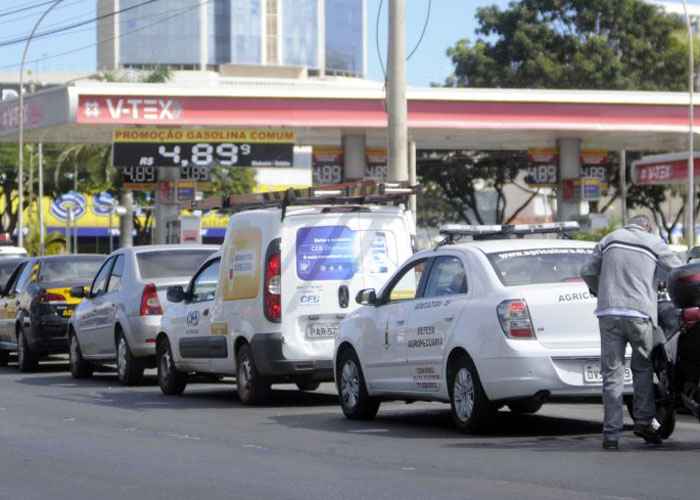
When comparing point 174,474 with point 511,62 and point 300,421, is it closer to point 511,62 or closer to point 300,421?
point 300,421

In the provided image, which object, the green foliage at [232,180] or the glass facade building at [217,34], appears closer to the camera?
the green foliage at [232,180]

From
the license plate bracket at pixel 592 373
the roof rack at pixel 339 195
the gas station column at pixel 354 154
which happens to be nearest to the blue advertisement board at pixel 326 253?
the roof rack at pixel 339 195

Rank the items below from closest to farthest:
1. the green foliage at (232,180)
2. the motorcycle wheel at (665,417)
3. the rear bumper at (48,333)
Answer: the motorcycle wheel at (665,417) → the rear bumper at (48,333) → the green foliage at (232,180)

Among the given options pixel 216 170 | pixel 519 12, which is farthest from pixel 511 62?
pixel 216 170

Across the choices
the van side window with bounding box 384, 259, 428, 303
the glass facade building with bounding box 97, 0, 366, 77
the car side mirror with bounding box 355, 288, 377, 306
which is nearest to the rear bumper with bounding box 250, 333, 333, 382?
the van side window with bounding box 384, 259, 428, 303

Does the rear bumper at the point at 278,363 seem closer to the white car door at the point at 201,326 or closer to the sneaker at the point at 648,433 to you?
the white car door at the point at 201,326

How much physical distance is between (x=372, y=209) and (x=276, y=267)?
1.24 meters

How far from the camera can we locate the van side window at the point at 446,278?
516 inches

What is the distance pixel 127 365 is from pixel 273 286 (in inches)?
178

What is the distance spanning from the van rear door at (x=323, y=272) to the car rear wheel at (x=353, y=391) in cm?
106

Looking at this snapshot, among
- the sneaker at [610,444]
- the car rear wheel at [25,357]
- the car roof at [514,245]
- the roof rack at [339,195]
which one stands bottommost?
the car rear wheel at [25,357]

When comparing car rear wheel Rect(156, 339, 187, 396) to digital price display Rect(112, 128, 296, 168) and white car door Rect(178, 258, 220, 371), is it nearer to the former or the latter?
white car door Rect(178, 258, 220, 371)

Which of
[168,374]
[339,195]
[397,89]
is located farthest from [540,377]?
[397,89]

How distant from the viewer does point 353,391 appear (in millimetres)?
14703
